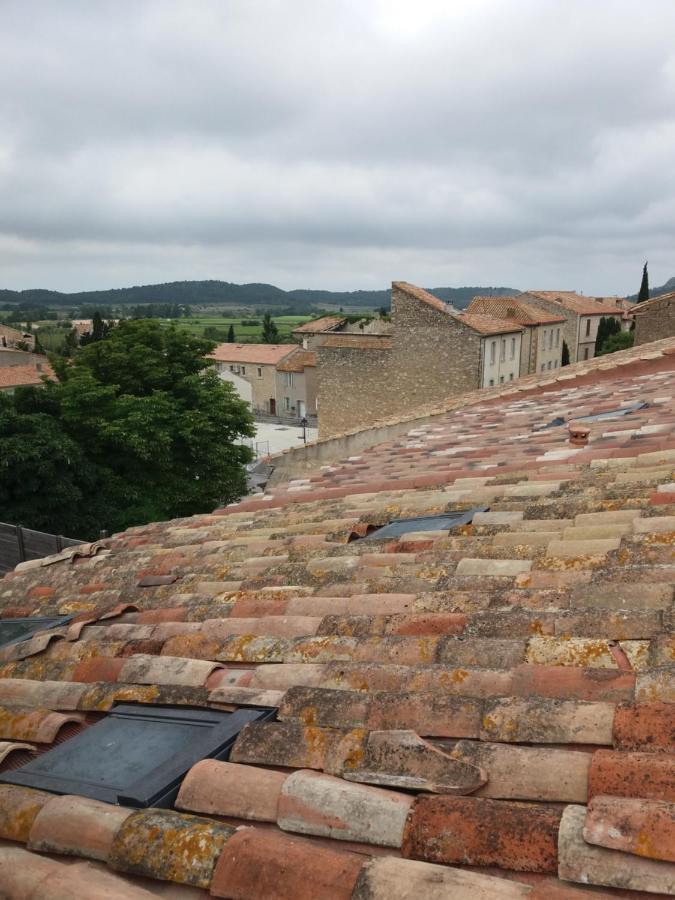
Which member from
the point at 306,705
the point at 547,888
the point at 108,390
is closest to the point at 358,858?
the point at 547,888

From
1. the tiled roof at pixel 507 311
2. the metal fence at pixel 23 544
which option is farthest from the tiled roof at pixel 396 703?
the tiled roof at pixel 507 311

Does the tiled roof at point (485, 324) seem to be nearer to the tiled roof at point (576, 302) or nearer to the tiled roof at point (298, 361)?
the tiled roof at point (576, 302)

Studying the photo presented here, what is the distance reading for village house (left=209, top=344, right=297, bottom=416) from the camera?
56284 mm

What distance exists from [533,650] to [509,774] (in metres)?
0.68

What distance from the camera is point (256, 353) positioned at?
58344 millimetres

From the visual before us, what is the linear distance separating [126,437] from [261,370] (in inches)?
1471

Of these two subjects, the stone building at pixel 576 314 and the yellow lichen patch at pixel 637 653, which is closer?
the yellow lichen patch at pixel 637 653

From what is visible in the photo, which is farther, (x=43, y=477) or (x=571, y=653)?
(x=43, y=477)

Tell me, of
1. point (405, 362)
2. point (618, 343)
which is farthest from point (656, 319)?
point (618, 343)

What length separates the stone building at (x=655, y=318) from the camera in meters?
20.7

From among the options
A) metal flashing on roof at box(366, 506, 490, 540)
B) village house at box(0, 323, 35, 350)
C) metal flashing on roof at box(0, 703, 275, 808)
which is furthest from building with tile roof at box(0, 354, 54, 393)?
metal flashing on roof at box(0, 703, 275, 808)

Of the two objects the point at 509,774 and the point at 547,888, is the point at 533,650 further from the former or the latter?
the point at 547,888

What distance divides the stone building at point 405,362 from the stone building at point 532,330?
7.44 metres

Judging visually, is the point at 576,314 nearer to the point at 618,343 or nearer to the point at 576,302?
the point at 576,302
